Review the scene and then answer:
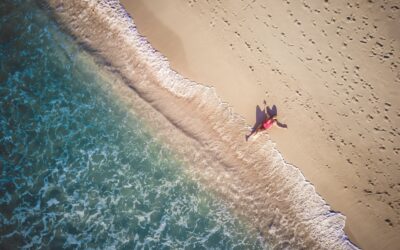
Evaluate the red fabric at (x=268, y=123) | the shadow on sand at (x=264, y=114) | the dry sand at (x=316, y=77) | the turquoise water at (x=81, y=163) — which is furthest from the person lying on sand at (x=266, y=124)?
the turquoise water at (x=81, y=163)

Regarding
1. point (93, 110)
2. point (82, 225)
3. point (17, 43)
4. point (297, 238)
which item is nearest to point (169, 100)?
point (93, 110)

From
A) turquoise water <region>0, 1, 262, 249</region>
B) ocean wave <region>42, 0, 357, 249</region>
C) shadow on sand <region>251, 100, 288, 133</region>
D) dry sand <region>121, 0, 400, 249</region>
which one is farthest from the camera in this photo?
shadow on sand <region>251, 100, 288, 133</region>

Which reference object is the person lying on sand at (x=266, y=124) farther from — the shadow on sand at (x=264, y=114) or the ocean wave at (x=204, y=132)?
the ocean wave at (x=204, y=132)

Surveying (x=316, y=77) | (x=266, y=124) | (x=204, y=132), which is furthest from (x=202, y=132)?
(x=316, y=77)

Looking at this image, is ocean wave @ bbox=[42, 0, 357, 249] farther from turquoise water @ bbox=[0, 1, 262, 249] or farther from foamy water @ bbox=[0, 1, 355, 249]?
turquoise water @ bbox=[0, 1, 262, 249]

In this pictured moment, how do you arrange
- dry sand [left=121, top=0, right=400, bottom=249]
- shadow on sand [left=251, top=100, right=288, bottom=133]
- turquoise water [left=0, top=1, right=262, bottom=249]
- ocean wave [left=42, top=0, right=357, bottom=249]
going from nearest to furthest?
1. turquoise water [left=0, top=1, right=262, bottom=249]
2. dry sand [left=121, top=0, right=400, bottom=249]
3. ocean wave [left=42, top=0, right=357, bottom=249]
4. shadow on sand [left=251, top=100, right=288, bottom=133]

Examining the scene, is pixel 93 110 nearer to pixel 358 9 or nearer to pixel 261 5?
pixel 261 5

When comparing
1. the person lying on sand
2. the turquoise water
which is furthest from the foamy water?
the turquoise water
